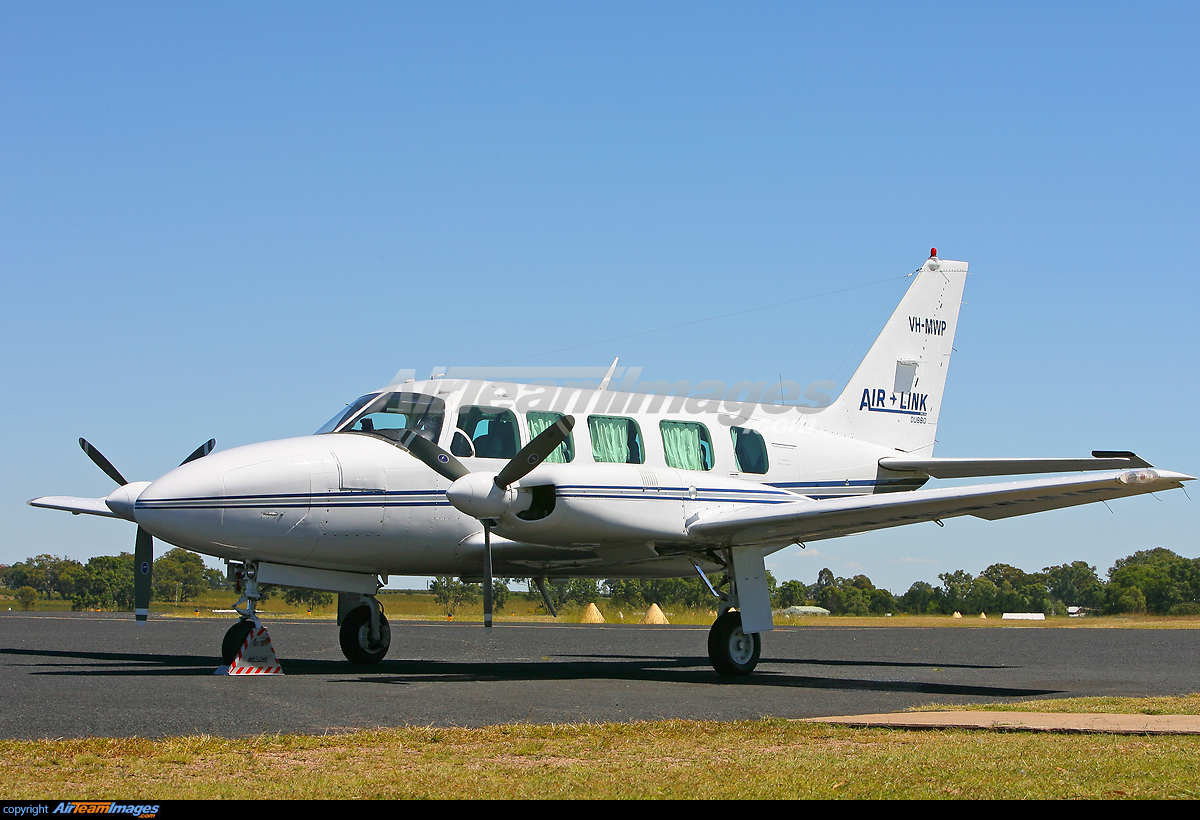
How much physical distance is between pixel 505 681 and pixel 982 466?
26.7 ft

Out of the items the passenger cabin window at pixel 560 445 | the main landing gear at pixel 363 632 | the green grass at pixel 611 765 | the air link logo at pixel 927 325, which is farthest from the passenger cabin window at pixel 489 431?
the air link logo at pixel 927 325

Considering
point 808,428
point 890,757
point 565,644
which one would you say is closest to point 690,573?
point 808,428

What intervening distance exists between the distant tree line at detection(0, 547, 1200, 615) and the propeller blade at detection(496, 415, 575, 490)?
3148 cm

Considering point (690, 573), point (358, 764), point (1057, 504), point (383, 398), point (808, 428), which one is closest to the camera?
point (358, 764)

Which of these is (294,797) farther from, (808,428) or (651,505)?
(808,428)

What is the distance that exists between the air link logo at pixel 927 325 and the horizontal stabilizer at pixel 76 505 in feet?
44.9

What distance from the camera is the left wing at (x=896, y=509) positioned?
1285cm

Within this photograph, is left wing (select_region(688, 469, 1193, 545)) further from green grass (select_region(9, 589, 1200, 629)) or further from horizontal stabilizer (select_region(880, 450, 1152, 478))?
green grass (select_region(9, 589, 1200, 629))

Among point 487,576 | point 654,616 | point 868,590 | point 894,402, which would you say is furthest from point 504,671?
point 868,590

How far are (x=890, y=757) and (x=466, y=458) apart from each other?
810 cm

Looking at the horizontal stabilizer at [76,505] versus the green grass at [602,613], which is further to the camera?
the green grass at [602,613]

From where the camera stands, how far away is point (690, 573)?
16797 millimetres
